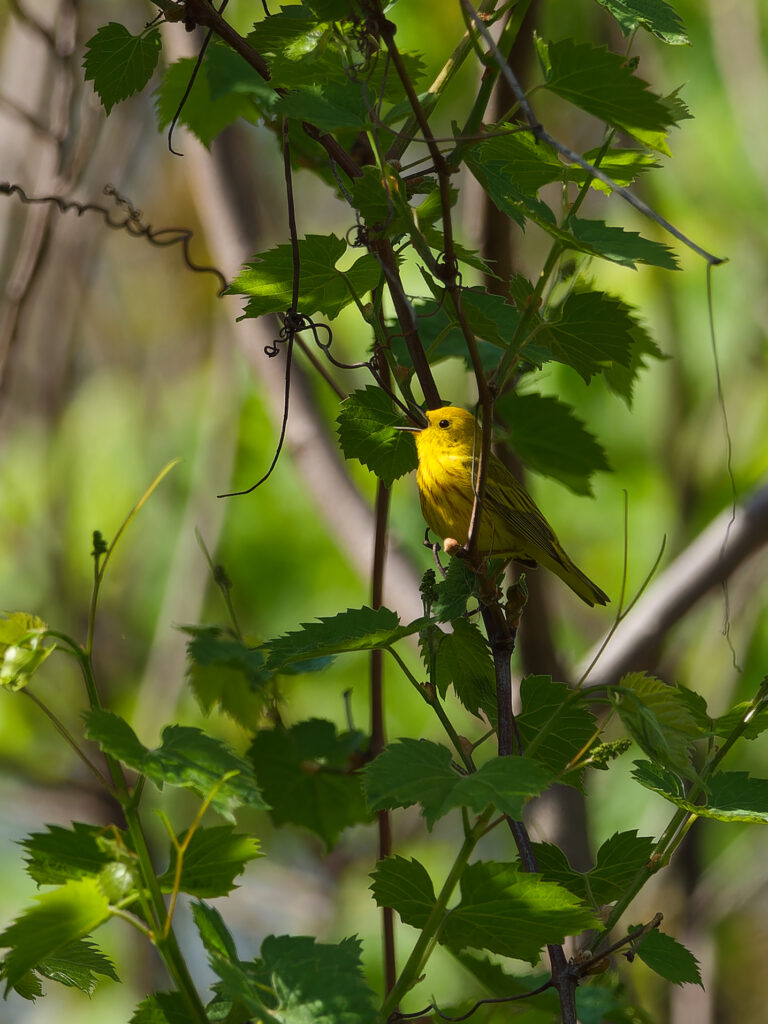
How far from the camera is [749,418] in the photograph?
426cm

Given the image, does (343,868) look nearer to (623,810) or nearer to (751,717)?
(623,810)

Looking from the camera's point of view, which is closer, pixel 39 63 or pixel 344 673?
pixel 39 63

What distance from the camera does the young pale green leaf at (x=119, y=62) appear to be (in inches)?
51.2

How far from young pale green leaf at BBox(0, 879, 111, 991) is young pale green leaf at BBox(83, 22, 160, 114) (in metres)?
0.95

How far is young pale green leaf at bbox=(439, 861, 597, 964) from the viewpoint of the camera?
970 mm

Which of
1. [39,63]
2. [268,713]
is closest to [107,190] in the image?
[268,713]

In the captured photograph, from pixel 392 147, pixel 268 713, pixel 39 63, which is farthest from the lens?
pixel 39 63

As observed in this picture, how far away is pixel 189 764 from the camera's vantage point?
0.94 meters

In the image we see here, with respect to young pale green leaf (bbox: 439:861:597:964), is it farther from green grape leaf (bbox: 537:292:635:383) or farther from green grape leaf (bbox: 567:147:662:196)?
green grape leaf (bbox: 567:147:662:196)

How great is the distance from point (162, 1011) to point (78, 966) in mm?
128

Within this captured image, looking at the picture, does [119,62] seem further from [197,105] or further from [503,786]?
[503,786]

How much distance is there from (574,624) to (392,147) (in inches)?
146

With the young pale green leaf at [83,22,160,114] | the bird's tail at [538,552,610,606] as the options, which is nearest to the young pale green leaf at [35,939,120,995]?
the young pale green leaf at [83,22,160,114]

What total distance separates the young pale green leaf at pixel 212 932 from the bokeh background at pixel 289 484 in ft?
7.76
